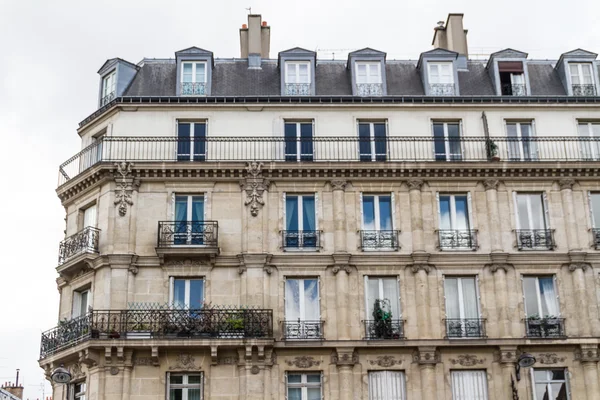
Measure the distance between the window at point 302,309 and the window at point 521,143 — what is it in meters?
7.65


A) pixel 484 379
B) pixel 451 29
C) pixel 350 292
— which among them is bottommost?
pixel 484 379

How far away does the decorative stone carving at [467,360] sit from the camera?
27016 mm

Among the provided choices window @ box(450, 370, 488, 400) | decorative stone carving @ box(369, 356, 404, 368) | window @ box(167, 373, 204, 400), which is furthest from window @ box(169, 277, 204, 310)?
window @ box(450, 370, 488, 400)

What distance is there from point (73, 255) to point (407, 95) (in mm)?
11758

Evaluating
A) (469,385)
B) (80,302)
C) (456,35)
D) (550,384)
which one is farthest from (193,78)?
(550,384)

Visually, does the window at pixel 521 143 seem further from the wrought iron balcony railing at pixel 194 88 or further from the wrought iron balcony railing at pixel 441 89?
the wrought iron balcony railing at pixel 194 88

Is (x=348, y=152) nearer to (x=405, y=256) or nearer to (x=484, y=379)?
(x=405, y=256)

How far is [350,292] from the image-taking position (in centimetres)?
2770

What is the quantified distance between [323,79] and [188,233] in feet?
24.3

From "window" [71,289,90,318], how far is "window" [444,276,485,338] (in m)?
10.9

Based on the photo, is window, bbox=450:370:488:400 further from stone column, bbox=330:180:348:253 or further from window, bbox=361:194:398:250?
stone column, bbox=330:180:348:253

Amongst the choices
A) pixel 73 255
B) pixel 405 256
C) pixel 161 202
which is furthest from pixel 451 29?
pixel 73 255

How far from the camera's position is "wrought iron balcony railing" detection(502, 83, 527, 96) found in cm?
3112

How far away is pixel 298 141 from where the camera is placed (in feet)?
→ 97.0
